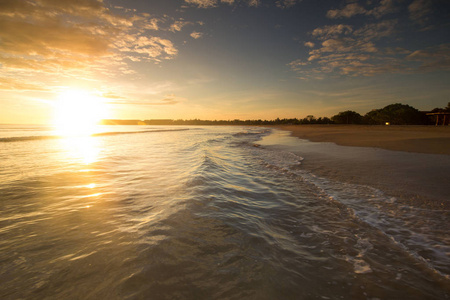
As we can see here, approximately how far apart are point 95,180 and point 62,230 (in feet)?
14.2

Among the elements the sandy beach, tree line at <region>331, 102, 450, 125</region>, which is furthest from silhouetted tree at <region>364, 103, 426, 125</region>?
the sandy beach

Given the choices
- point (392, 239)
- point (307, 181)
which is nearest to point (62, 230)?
point (392, 239)

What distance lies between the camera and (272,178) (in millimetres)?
7949

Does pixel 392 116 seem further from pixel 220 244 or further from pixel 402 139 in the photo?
pixel 220 244

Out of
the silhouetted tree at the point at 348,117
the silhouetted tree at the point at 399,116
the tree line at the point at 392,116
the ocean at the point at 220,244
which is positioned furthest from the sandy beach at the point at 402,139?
the silhouetted tree at the point at 348,117

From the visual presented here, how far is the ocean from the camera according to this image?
243 cm

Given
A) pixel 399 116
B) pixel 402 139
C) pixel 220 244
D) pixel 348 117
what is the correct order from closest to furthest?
1. pixel 220 244
2. pixel 402 139
3. pixel 399 116
4. pixel 348 117

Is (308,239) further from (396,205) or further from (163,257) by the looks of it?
(396,205)

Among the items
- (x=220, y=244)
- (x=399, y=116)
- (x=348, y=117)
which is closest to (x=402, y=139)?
(x=220, y=244)

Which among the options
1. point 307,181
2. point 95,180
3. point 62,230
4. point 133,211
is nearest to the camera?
point 62,230

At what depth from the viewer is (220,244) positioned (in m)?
3.39

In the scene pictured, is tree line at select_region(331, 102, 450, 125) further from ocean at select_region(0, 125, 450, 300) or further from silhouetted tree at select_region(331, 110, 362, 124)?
ocean at select_region(0, 125, 450, 300)

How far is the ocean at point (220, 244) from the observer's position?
2430 millimetres

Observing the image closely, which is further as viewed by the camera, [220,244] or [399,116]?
[399,116]
